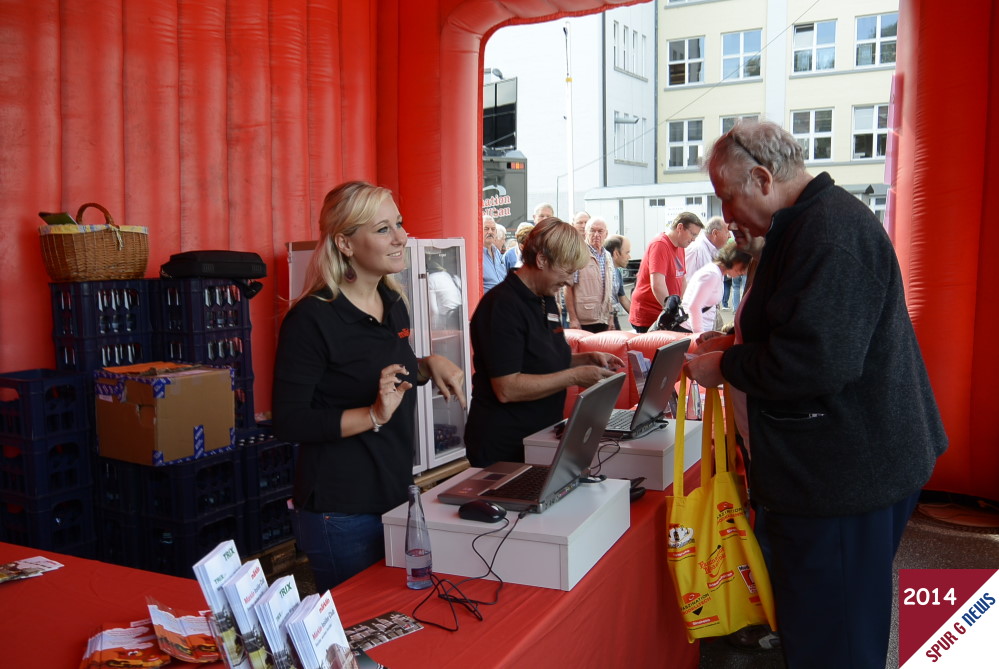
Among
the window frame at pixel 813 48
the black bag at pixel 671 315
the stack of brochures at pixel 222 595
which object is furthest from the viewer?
the window frame at pixel 813 48

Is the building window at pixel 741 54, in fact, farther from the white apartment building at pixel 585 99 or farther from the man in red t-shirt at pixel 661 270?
the man in red t-shirt at pixel 661 270

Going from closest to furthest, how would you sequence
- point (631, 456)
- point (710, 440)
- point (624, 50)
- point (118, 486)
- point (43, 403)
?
point (710, 440) → point (631, 456) → point (43, 403) → point (118, 486) → point (624, 50)

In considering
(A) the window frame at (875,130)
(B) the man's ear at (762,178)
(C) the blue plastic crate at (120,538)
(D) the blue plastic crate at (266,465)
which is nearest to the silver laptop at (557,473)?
(B) the man's ear at (762,178)

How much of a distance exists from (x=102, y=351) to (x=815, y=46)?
1782 cm

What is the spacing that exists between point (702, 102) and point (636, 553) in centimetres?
1837

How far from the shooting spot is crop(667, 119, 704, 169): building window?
1905cm

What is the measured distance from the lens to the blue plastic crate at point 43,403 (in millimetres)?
2992

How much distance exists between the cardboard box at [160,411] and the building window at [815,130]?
16.6m

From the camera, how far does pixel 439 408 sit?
523 cm

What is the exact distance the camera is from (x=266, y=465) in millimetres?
3605

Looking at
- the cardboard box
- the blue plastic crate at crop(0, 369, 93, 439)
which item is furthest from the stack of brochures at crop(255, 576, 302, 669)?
the blue plastic crate at crop(0, 369, 93, 439)

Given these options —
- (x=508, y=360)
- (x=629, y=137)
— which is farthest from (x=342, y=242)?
(x=629, y=137)

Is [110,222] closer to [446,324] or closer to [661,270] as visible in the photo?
[446,324]

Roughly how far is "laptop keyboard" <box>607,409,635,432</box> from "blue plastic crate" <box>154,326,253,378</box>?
6.08 ft
